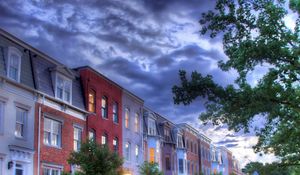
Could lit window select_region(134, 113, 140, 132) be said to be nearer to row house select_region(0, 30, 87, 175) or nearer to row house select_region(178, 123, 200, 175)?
row house select_region(0, 30, 87, 175)

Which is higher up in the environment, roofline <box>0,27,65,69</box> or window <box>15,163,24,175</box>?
roofline <box>0,27,65,69</box>

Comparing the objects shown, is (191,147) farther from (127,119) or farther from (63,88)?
(63,88)

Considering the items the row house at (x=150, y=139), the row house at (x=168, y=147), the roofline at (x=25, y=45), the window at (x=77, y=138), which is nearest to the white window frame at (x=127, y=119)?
the row house at (x=150, y=139)

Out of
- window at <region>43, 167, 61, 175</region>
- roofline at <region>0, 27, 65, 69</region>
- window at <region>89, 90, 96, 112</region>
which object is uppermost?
roofline at <region>0, 27, 65, 69</region>

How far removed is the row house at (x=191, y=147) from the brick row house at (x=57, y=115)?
15829 millimetres

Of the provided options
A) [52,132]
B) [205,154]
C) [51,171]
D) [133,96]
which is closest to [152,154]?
[133,96]

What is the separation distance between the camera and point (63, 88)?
33.2 meters

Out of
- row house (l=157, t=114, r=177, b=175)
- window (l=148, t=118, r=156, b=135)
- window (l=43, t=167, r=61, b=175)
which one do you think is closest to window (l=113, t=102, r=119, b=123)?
window (l=148, t=118, r=156, b=135)

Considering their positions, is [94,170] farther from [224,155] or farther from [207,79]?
[224,155]

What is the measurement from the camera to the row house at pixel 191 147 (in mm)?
66200

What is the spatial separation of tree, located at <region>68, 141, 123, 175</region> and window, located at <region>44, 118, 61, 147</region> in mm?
3607

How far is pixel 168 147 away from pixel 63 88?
1028 inches

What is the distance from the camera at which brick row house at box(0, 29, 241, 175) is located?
27.2 meters

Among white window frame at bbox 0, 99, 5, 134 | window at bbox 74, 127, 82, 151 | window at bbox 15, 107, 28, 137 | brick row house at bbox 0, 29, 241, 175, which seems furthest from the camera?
window at bbox 74, 127, 82, 151
